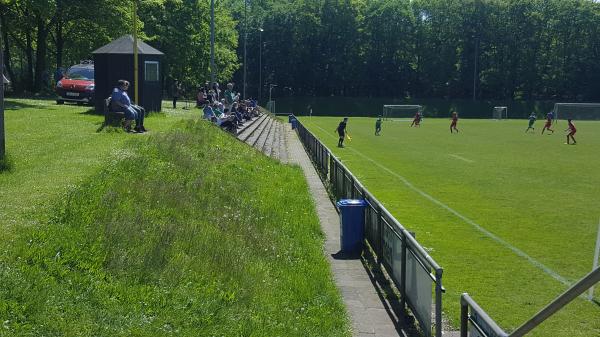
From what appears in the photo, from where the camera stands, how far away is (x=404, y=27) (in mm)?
105812

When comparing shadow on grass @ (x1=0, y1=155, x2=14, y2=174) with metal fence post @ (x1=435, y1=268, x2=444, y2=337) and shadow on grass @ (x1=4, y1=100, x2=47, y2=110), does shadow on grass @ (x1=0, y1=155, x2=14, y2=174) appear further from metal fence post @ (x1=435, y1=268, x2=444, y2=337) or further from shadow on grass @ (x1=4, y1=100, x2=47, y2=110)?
shadow on grass @ (x1=4, y1=100, x2=47, y2=110)

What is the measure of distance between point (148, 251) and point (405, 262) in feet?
10.2

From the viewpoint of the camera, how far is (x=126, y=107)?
768 inches

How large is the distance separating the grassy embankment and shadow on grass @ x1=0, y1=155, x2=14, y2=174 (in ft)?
0.39

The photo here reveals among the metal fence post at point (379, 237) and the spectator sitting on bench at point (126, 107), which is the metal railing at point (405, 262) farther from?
the spectator sitting on bench at point (126, 107)

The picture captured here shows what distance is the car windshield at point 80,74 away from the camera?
33.5 m

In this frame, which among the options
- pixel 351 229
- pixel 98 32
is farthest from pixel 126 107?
pixel 98 32

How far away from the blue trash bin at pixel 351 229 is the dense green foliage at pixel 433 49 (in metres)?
91.1

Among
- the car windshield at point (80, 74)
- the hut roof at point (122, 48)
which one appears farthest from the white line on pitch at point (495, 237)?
the car windshield at point (80, 74)

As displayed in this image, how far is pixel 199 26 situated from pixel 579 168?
48570 mm

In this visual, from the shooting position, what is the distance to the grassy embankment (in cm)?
667

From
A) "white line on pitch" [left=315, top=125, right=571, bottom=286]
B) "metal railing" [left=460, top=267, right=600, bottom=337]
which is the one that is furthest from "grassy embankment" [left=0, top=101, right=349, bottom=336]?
"white line on pitch" [left=315, top=125, right=571, bottom=286]

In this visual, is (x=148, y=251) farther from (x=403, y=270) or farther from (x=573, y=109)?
(x=573, y=109)

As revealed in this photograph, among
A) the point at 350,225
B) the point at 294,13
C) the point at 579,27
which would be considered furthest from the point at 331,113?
the point at 350,225
